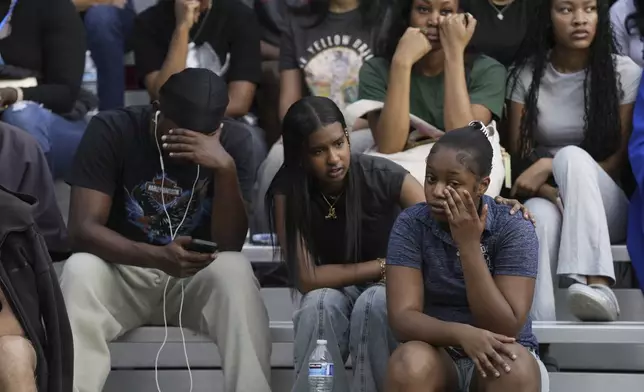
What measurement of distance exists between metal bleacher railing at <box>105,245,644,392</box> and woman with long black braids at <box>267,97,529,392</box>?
0.33 meters

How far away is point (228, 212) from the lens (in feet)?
14.9

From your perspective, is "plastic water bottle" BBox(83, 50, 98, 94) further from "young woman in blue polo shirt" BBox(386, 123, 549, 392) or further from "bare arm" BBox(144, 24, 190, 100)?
"young woman in blue polo shirt" BBox(386, 123, 549, 392)

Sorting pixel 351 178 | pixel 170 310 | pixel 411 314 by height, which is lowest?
pixel 170 310

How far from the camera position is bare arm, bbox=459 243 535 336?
12.2 feet

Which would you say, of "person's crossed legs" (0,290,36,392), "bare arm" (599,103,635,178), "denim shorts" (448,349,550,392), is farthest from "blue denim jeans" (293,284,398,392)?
"bare arm" (599,103,635,178)

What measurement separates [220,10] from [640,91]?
1724mm

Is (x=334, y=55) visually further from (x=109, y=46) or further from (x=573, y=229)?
(x=573, y=229)

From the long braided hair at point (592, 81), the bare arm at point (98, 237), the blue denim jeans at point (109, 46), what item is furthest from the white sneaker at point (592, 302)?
the blue denim jeans at point (109, 46)

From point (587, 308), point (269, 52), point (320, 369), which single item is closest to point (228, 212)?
point (320, 369)

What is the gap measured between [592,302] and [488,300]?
770 mm

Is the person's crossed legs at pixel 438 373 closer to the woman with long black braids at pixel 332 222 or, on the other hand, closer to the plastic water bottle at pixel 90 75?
the woman with long black braids at pixel 332 222

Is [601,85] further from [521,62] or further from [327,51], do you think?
[327,51]

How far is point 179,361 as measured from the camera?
15.1ft

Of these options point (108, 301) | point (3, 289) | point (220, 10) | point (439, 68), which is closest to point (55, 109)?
point (220, 10)
